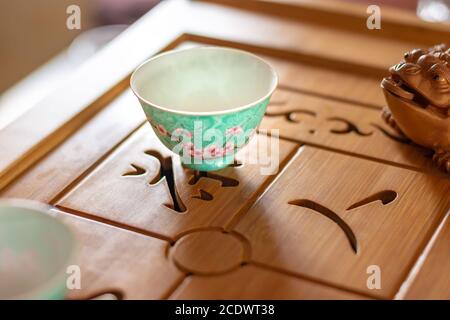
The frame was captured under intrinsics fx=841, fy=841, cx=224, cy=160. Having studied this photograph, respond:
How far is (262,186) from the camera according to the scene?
106 cm

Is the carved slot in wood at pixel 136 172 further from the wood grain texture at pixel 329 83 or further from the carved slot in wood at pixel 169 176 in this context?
the wood grain texture at pixel 329 83

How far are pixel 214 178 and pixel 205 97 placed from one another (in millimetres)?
146

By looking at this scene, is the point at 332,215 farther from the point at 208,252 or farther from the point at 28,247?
the point at 28,247

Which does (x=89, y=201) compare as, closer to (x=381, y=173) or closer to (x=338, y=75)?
(x=381, y=173)

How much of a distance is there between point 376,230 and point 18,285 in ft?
1.34

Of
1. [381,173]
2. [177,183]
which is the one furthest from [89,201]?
[381,173]

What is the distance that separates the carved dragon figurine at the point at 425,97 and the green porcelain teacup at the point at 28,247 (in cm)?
47

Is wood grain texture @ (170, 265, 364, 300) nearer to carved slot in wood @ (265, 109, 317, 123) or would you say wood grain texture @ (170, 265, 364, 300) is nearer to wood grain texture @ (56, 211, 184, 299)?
wood grain texture @ (56, 211, 184, 299)

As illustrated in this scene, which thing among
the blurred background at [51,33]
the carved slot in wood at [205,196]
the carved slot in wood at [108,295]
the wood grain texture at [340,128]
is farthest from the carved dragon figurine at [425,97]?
the blurred background at [51,33]

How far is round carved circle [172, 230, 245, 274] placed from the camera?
3.01 ft

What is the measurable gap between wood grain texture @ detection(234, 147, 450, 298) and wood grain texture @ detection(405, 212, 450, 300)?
1cm

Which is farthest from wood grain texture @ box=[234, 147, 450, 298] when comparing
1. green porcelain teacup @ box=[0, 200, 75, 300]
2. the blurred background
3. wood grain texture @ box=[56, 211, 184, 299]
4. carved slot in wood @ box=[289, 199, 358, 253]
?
the blurred background

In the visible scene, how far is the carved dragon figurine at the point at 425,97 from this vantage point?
1.06m

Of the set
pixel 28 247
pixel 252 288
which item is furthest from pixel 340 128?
pixel 28 247
